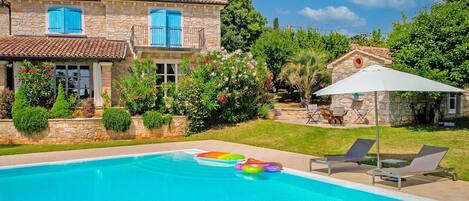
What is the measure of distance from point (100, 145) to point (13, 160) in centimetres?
418

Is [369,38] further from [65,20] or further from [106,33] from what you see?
[65,20]

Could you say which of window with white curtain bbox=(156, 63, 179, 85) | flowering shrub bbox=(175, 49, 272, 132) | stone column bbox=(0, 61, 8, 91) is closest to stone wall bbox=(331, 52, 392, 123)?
flowering shrub bbox=(175, 49, 272, 132)

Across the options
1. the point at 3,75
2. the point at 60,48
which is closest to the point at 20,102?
the point at 3,75

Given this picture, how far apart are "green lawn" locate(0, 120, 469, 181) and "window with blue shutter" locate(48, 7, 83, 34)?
10.5 meters

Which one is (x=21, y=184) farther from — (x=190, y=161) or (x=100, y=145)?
(x=100, y=145)

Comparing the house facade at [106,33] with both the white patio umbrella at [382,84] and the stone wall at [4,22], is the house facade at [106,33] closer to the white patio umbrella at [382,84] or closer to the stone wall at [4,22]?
the stone wall at [4,22]

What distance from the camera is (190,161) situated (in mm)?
13812

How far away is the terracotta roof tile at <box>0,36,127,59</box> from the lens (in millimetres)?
21828

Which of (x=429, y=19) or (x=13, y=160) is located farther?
(x=429, y=19)

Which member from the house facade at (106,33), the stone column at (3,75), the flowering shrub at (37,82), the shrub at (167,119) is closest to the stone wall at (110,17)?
the house facade at (106,33)

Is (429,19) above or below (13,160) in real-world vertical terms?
above

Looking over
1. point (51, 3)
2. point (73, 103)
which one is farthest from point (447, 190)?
point (51, 3)

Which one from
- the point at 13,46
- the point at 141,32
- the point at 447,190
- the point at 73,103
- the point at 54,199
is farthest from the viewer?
the point at 141,32

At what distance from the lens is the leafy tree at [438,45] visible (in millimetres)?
18359
